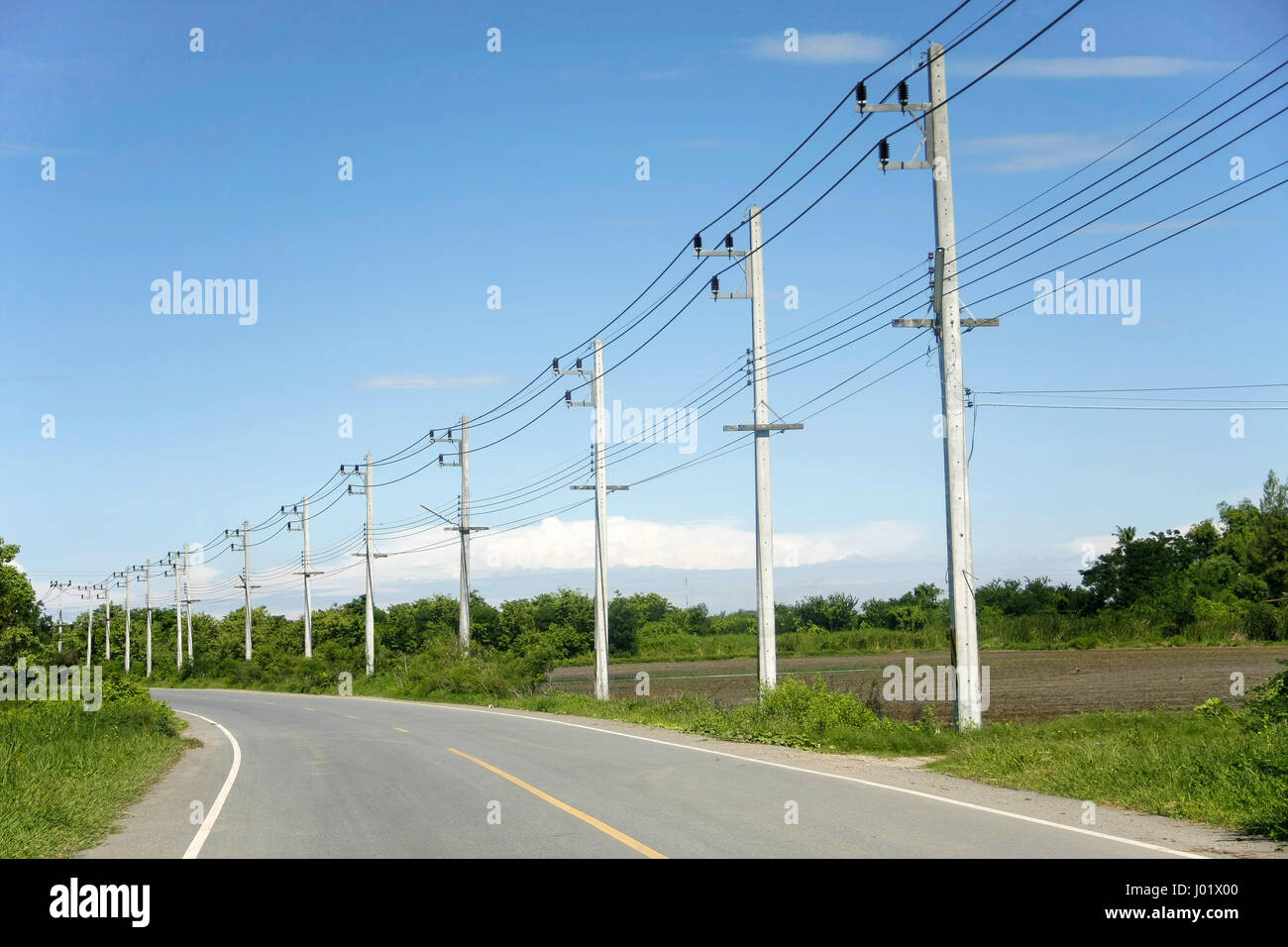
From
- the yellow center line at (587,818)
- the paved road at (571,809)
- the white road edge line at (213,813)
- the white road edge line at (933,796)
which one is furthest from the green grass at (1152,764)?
the white road edge line at (213,813)

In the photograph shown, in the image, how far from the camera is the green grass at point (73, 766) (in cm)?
1229

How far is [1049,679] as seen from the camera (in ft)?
152

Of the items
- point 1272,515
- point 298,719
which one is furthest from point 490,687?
point 1272,515

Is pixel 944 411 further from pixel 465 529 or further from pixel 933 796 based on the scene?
pixel 465 529

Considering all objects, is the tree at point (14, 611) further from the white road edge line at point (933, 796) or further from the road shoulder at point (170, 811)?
the white road edge line at point (933, 796)

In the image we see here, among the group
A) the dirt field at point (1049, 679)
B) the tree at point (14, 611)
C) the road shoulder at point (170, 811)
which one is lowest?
the dirt field at point (1049, 679)

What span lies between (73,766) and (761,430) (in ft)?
52.9

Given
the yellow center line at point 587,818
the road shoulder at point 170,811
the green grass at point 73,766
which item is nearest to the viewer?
the yellow center line at point 587,818

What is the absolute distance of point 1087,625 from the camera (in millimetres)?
83562

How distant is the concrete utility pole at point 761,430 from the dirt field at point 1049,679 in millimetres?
2824

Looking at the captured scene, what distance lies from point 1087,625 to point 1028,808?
76.0 m

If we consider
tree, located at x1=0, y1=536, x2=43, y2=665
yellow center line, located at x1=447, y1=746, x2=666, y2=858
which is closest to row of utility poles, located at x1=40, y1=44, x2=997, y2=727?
yellow center line, located at x1=447, y1=746, x2=666, y2=858
